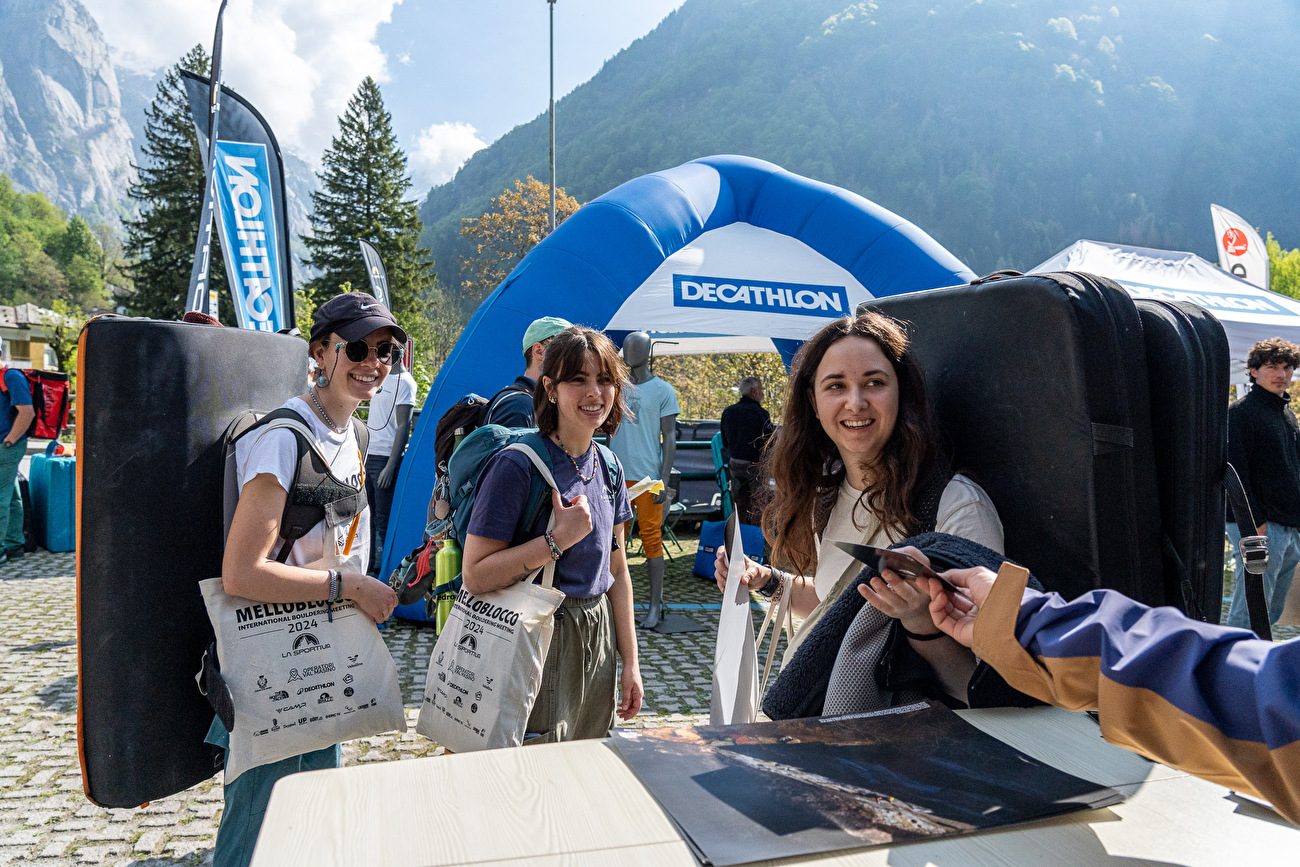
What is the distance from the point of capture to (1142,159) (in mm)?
98062

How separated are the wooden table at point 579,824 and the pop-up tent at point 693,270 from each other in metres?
4.95

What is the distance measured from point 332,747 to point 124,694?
531mm

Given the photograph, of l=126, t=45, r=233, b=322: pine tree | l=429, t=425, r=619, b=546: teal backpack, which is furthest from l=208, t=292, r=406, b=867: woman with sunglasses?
l=126, t=45, r=233, b=322: pine tree

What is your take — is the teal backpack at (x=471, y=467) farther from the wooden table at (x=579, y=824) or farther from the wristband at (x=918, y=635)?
the wooden table at (x=579, y=824)

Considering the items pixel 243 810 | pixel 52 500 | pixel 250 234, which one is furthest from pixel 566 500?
pixel 52 500

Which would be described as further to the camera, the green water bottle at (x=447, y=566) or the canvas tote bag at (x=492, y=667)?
the green water bottle at (x=447, y=566)

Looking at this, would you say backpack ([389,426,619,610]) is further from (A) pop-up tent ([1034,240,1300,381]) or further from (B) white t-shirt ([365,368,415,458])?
(A) pop-up tent ([1034,240,1300,381])

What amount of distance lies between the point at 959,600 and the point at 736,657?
2.60 feet

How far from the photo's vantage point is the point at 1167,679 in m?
0.87

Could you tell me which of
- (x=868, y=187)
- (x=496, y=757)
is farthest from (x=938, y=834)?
(x=868, y=187)

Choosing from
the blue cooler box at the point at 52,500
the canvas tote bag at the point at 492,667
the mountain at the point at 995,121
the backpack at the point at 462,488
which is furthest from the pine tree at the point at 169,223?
the mountain at the point at 995,121

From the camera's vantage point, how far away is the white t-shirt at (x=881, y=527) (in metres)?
1.53

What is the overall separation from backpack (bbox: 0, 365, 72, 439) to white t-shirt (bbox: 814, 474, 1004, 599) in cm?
873

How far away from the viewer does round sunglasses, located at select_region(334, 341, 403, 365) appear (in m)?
2.35
